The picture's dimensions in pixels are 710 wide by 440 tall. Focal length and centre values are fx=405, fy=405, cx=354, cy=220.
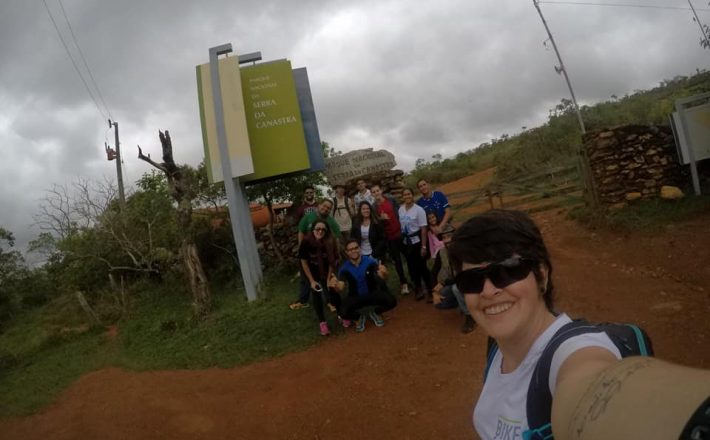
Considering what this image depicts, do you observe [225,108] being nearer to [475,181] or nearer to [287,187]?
[287,187]

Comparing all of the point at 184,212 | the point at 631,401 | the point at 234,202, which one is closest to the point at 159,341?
the point at 184,212

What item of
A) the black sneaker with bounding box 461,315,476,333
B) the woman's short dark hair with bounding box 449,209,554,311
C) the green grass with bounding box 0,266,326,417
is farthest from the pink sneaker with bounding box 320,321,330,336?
the woman's short dark hair with bounding box 449,209,554,311

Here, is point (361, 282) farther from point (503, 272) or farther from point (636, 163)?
point (636, 163)

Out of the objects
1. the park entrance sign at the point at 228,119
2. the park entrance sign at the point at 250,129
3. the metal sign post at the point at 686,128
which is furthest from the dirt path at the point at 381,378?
the park entrance sign at the point at 228,119

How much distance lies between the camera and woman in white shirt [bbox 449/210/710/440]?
64cm

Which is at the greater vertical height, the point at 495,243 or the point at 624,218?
the point at 495,243

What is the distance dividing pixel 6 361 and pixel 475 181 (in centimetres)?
1787

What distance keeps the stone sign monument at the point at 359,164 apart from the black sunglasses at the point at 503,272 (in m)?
8.88

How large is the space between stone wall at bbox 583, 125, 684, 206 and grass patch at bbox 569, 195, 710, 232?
0.32m

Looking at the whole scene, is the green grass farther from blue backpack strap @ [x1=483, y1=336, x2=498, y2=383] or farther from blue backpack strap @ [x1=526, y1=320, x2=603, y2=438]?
blue backpack strap @ [x1=526, y1=320, x2=603, y2=438]

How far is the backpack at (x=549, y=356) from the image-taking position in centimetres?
104

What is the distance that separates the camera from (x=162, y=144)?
8.77 metres

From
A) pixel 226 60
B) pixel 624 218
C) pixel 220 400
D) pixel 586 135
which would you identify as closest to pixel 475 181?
pixel 586 135

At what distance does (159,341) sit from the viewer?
757 cm
